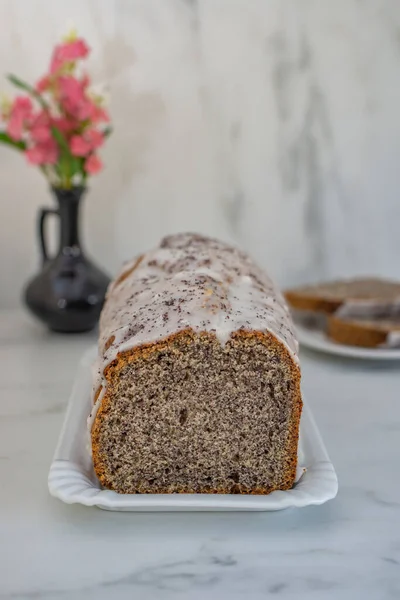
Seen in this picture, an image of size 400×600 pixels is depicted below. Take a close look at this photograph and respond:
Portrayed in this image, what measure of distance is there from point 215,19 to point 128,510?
1.41m

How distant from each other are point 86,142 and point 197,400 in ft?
2.82

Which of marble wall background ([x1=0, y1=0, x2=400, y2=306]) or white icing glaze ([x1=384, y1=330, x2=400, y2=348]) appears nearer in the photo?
white icing glaze ([x1=384, y1=330, x2=400, y2=348])

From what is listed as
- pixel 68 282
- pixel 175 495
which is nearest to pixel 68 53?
pixel 68 282

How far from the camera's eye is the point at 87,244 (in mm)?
2182

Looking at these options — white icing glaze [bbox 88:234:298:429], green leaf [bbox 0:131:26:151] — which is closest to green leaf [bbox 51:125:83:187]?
green leaf [bbox 0:131:26:151]

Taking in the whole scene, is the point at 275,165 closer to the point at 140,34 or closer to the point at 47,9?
the point at 140,34

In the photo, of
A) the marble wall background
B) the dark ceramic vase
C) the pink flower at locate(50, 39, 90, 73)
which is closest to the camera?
the pink flower at locate(50, 39, 90, 73)

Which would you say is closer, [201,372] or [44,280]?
[201,372]

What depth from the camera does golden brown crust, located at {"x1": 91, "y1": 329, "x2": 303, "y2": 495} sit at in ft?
3.69

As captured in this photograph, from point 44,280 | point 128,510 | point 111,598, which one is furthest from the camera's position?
point 44,280

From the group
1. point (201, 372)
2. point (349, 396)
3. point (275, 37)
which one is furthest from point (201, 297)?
point (275, 37)

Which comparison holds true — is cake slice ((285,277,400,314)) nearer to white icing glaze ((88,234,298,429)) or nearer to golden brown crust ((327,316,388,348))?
golden brown crust ((327,316,388,348))

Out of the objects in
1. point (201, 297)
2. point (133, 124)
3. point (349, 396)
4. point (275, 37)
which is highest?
point (275, 37)

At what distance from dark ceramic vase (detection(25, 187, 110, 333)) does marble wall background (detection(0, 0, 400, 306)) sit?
0.76 ft
